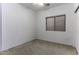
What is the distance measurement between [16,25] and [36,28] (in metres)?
0.83

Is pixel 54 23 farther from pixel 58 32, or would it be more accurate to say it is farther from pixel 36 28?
pixel 36 28

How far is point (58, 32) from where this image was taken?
2.70 meters

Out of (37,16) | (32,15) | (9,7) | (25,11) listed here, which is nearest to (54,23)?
(37,16)

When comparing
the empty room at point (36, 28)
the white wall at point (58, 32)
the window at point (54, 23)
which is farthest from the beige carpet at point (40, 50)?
the window at point (54, 23)

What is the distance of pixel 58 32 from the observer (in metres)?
2.70

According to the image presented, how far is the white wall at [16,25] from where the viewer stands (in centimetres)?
205

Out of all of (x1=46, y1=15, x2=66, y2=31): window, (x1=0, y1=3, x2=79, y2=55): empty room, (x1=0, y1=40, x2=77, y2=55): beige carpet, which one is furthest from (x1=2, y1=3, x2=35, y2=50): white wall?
(x1=46, y1=15, x2=66, y2=31): window

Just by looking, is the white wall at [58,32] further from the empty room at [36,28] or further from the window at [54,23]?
the window at [54,23]

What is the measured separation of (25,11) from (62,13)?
1.63 meters

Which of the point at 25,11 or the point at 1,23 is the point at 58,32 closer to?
the point at 25,11

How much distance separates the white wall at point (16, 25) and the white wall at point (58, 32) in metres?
0.35

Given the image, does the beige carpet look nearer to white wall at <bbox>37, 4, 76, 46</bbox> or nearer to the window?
white wall at <bbox>37, 4, 76, 46</bbox>

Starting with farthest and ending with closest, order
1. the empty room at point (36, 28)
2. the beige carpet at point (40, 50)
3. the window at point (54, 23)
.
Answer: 1. the window at point (54, 23)
2. the empty room at point (36, 28)
3. the beige carpet at point (40, 50)

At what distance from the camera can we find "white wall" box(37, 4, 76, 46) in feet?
7.12
